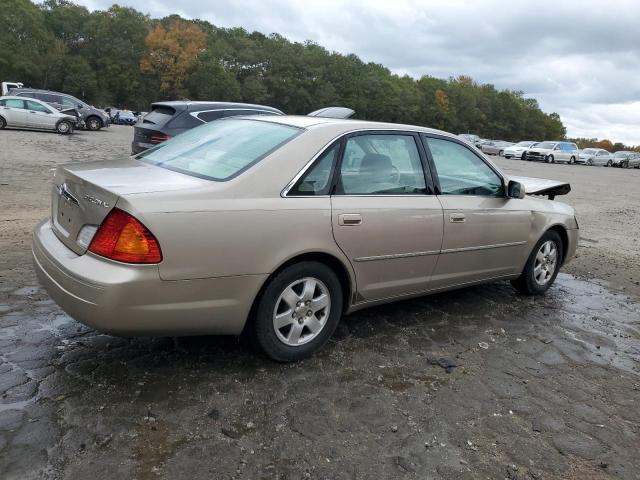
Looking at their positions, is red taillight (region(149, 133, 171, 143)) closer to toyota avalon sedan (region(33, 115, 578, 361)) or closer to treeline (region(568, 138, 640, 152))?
toyota avalon sedan (region(33, 115, 578, 361))

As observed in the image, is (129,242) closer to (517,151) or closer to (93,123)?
(93,123)

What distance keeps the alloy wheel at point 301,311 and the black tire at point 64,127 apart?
21520 mm

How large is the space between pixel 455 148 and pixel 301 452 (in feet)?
9.56

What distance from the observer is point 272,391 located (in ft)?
10.4

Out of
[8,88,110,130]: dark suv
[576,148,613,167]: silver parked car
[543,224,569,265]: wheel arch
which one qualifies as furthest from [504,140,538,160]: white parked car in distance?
[543,224,569,265]: wheel arch

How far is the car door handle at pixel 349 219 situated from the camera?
3508mm

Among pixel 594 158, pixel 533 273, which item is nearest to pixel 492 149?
pixel 594 158

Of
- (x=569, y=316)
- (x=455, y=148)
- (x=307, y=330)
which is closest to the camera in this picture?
(x=307, y=330)

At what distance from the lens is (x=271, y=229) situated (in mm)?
3172

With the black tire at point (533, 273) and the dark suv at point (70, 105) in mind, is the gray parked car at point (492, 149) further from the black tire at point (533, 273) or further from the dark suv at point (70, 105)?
the black tire at point (533, 273)

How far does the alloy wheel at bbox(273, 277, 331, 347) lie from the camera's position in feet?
11.1

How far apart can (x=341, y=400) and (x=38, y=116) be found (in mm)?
22414

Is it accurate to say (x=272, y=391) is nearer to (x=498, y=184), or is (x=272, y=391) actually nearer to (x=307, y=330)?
(x=307, y=330)

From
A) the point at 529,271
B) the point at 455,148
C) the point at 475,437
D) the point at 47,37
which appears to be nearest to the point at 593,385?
the point at 475,437
